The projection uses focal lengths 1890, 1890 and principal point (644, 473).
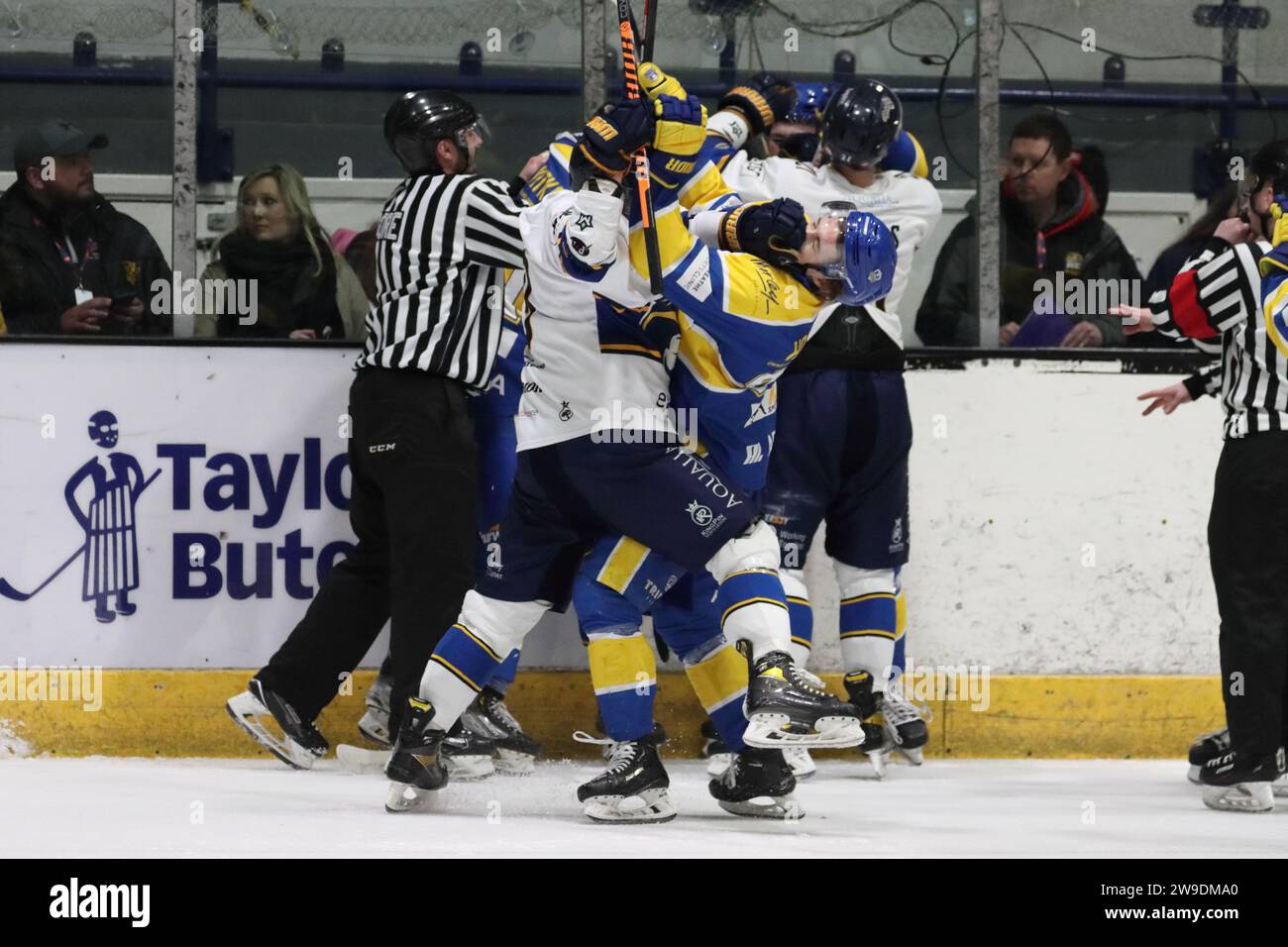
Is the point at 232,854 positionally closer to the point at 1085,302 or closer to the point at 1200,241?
the point at 1085,302

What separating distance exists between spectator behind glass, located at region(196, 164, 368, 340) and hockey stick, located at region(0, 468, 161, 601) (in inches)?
17.6

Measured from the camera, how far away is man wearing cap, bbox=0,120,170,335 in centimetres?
520

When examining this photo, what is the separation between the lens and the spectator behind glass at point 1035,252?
5.47m

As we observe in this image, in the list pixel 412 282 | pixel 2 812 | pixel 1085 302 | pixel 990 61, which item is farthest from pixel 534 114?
pixel 2 812

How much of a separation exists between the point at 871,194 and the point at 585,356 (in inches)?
53.9

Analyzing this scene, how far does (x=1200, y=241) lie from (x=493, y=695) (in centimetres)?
248

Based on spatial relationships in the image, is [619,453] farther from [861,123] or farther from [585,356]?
[861,123]

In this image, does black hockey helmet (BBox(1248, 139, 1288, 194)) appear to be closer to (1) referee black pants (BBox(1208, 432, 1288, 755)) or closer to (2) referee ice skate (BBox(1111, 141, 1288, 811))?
(2) referee ice skate (BBox(1111, 141, 1288, 811))

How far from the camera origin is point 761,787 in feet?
13.5

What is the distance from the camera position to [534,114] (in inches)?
212

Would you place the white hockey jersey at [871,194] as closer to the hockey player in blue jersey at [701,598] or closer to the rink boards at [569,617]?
the rink boards at [569,617]

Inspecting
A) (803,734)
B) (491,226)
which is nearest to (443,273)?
(491,226)

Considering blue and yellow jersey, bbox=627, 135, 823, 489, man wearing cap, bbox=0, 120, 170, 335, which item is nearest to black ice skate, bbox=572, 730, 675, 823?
blue and yellow jersey, bbox=627, 135, 823, 489

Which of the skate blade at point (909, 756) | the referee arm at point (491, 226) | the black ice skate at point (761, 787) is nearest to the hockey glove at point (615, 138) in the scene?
the referee arm at point (491, 226)
